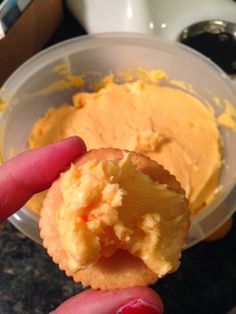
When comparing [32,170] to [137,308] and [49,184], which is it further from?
[137,308]

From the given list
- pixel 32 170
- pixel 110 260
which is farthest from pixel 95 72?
pixel 110 260

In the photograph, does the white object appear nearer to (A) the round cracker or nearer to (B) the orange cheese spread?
(B) the orange cheese spread

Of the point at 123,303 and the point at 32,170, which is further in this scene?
the point at 32,170

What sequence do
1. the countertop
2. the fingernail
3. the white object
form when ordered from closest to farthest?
the fingernail, the countertop, the white object

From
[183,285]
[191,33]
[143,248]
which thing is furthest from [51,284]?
[191,33]

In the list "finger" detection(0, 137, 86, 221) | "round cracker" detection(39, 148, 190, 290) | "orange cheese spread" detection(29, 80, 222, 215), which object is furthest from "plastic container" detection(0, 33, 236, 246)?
"round cracker" detection(39, 148, 190, 290)
